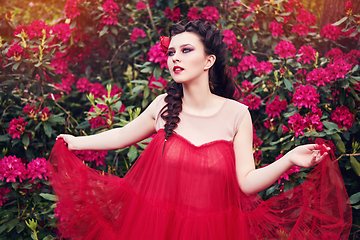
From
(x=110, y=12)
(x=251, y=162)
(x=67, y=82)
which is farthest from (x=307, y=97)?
(x=67, y=82)

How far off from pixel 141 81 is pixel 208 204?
1400mm

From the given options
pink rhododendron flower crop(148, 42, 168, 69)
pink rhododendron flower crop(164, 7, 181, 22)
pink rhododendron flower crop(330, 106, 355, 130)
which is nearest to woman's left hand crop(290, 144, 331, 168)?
pink rhododendron flower crop(330, 106, 355, 130)

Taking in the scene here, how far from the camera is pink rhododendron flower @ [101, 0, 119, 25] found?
2.78 meters

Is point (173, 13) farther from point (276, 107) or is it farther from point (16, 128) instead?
point (16, 128)

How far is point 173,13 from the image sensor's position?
2.79m

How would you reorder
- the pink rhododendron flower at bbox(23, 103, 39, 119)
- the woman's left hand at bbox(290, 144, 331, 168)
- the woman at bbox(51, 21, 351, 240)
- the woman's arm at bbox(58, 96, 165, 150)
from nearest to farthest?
the woman's left hand at bbox(290, 144, 331, 168) < the woman at bbox(51, 21, 351, 240) < the woman's arm at bbox(58, 96, 165, 150) < the pink rhododendron flower at bbox(23, 103, 39, 119)

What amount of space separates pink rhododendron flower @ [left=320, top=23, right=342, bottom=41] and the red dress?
178 centimetres

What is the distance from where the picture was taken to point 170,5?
8.73ft

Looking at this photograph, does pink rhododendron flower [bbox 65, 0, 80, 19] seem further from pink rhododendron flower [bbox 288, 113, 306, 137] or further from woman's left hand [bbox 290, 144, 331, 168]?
woman's left hand [bbox 290, 144, 331, 168]

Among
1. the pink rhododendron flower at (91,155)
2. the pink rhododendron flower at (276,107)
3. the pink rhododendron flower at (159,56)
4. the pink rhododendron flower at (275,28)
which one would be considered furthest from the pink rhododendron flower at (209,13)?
the pink rhododendron flower at (91,155)

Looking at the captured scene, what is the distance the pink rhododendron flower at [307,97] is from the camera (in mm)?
1982

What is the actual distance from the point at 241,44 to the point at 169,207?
1.79m

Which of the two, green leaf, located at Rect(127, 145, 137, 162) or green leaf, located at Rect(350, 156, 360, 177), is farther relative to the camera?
green leaf, located at Rect(127, 145, 137, 162)

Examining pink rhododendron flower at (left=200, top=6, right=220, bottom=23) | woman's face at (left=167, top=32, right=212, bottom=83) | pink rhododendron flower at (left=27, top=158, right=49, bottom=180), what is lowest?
pink rhododendron flower at (left=27, top=158, right=49, bottom=180)
